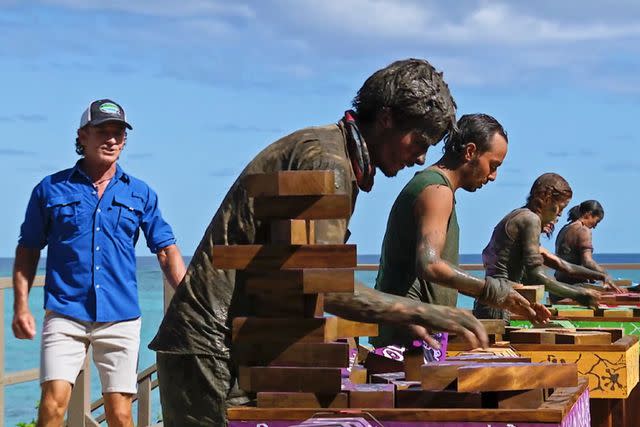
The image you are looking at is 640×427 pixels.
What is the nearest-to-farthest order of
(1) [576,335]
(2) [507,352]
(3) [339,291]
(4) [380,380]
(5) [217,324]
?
(3) [339,291], (5) [217,324], (4) [380,380], (2) [507,352], (1) [576,335]

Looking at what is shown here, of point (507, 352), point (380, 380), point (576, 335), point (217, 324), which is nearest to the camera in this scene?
point (217, 324)

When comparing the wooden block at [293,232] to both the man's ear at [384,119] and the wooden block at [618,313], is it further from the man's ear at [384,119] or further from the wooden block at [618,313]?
the wooden block at [618,313]

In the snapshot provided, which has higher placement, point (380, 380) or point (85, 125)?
point (85, 125)

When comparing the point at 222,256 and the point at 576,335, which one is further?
the point at 576,335

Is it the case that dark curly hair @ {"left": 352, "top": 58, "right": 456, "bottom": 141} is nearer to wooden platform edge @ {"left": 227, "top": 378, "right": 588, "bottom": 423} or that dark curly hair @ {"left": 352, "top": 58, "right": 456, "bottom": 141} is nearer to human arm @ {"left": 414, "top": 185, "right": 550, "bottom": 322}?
wooden platform edge @ {"left": 227, "top": 378, "right": 588, "bottom": 423}

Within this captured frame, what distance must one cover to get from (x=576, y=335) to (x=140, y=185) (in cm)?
185

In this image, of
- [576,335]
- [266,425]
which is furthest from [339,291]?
[576,335]

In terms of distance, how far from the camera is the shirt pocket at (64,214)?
5422 mm

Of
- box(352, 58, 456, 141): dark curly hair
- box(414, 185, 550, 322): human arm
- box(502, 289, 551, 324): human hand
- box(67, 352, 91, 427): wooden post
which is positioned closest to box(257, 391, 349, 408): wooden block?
box(352, 58, 456, 141): dark curly hair

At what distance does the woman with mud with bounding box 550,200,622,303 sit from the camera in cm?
1260

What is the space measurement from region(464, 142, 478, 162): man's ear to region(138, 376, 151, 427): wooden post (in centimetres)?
319

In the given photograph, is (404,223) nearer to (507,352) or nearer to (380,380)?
(507,352)

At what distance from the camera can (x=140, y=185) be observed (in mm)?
5641

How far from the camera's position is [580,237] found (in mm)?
12906
